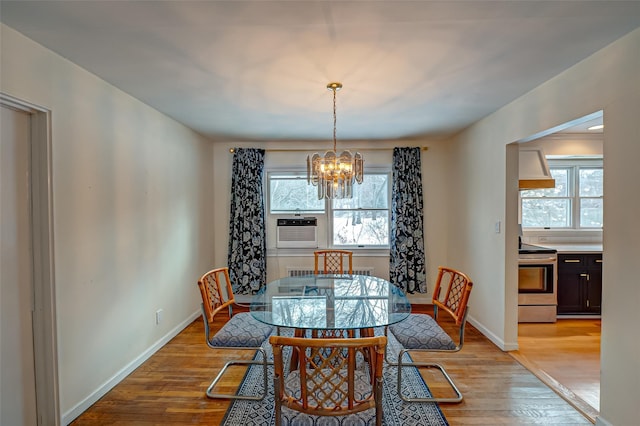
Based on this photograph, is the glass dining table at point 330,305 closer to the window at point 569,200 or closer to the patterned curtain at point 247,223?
the patterned curtain at point 247,223

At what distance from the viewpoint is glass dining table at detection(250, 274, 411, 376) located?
6.54 feet

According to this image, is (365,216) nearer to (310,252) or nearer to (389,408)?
(310,252)

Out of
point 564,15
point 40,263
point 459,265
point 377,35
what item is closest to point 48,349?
point 40,263

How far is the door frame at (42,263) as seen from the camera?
187 cm

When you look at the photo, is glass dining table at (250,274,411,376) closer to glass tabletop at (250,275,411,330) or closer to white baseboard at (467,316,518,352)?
glass tabletop at (250,275,411,330)

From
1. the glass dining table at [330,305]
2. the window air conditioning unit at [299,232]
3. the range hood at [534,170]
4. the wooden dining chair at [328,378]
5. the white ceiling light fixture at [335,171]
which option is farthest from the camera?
the window air conditioning unit at [299,232]

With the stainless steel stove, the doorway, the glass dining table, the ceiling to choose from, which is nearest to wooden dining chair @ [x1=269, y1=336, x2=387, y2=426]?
the glass dining table

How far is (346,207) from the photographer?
447 cm

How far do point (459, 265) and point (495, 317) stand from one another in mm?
946

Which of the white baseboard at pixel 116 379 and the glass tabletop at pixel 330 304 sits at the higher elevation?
the glass tabletop at pixel 330 304

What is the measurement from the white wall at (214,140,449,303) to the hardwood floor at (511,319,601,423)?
1392mm

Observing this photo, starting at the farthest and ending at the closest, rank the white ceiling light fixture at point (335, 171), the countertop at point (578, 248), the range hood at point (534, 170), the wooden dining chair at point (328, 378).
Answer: the countertop at point (578, 248) < the range hood at point (534, 170) < the white ceiling light fixture at point (335, 171) < the wooden dining chair at point (328, 378)

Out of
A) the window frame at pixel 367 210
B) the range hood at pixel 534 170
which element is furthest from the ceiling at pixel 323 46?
the window frame at pixel 367 210

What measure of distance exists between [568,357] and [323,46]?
343 cm
